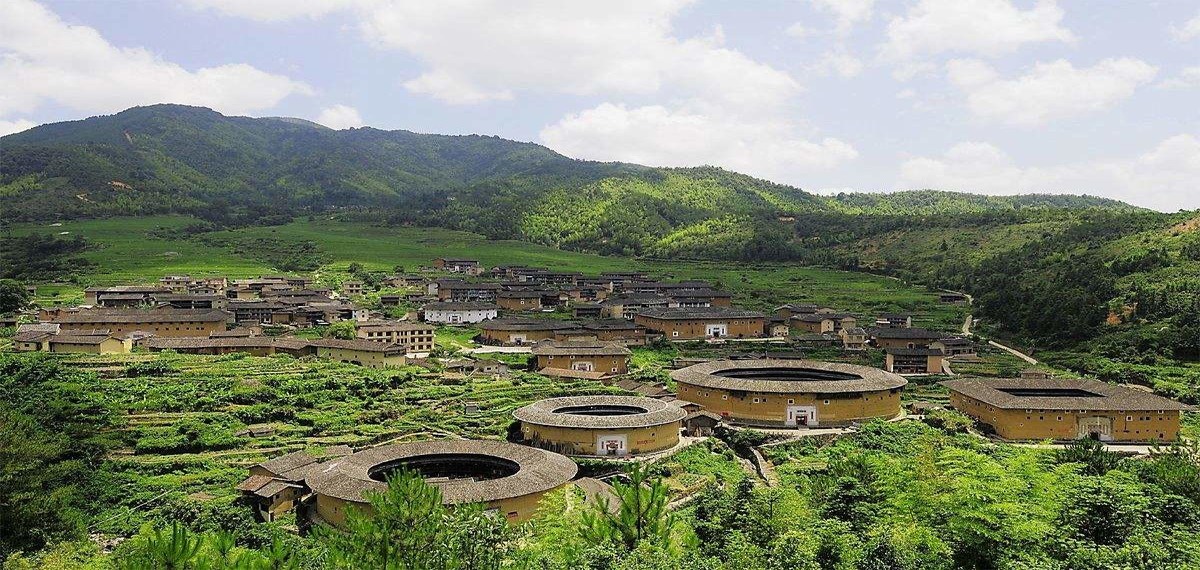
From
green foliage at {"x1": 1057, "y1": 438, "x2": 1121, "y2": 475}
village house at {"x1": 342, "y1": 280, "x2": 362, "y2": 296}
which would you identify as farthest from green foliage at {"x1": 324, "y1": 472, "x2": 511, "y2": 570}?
village house at {"x1": 342, "y1": 280, "x2": 362, "y2": 296}

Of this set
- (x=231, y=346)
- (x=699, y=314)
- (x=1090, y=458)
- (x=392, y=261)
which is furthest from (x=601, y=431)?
(x=392, y=261)

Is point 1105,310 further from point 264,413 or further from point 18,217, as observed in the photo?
point 18,217

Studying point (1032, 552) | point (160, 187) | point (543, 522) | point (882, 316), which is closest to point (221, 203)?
point (160, 187)

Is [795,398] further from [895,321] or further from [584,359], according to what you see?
[895,321]

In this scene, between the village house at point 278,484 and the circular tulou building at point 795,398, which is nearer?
the village house at point 278,484

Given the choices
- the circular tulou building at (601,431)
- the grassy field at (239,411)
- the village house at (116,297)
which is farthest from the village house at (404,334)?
the village house at (116,297)

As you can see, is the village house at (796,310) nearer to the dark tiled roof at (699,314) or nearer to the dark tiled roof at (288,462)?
the dark tiled roof at (699,314)
